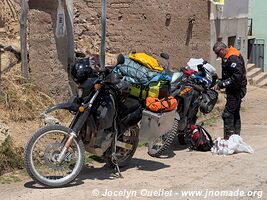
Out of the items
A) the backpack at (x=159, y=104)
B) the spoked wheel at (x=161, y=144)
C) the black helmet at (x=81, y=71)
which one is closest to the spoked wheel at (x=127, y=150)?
the backpack at (x=159, y=104)

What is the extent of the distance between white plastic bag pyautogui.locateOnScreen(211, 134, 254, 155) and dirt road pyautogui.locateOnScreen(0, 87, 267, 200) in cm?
12

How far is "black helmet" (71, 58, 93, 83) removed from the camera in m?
6.91

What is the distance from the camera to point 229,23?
1727 cm

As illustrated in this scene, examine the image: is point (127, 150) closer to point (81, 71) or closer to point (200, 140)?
point (81, 71)

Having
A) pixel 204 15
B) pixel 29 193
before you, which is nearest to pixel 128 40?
pixel 204 15

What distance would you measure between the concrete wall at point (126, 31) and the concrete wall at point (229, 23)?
486mm

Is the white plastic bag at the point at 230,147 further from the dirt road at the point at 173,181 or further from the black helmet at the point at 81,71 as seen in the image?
the black helmet at the point at 81,71

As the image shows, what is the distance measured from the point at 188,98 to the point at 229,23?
880 centimetres

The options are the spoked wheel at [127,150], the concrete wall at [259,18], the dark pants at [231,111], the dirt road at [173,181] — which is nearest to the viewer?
the dirt road at [173,181]

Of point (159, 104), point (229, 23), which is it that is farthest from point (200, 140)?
point (229, 23)

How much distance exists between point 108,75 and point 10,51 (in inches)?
133

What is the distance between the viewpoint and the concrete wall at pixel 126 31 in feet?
31.9

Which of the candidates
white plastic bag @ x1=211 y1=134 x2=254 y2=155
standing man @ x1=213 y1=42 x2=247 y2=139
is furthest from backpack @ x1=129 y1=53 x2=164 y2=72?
white plastic bag @ x1=211 y1=134 x2=254 y2=155

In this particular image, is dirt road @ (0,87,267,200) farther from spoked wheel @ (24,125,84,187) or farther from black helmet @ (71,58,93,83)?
black helmet @ (71,58,93,83)
